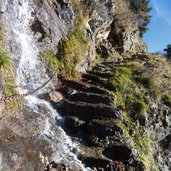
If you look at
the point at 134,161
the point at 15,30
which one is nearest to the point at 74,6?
the point at 15,30

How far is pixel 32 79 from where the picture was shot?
17.9 m

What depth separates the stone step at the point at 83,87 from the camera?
63.0ft

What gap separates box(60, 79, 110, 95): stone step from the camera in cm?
1919

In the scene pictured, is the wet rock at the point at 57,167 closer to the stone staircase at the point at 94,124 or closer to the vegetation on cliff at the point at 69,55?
the stone staircase at the point at 94,124

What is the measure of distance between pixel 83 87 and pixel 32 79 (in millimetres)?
2729

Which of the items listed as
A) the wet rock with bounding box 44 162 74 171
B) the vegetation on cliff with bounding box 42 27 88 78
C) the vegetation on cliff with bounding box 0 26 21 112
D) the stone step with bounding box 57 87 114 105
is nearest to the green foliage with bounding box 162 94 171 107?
the stone step with bounding box 57 87 114 105

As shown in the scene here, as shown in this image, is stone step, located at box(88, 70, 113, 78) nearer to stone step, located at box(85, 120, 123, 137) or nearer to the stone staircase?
the stone staircase

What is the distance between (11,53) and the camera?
16.9m

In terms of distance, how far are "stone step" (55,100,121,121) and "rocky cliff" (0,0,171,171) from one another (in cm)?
4

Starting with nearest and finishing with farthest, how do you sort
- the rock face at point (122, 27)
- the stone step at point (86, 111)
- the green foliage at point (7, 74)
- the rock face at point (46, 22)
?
the green foliage at point (7, 74) < the stone step at point (86, 111) < the rock face at point (46, 22) < the rock face at point (122, 27)

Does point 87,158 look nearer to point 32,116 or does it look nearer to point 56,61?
point 32,116

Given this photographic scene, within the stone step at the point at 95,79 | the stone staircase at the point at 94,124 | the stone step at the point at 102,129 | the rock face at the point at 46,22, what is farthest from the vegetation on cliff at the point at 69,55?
the stone step at the point at 102,129

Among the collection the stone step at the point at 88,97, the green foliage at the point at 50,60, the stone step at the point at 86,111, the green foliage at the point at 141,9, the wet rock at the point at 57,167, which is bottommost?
the wet rock at the point at 57,167

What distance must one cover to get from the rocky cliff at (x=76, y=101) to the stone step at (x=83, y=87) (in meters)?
0.05
